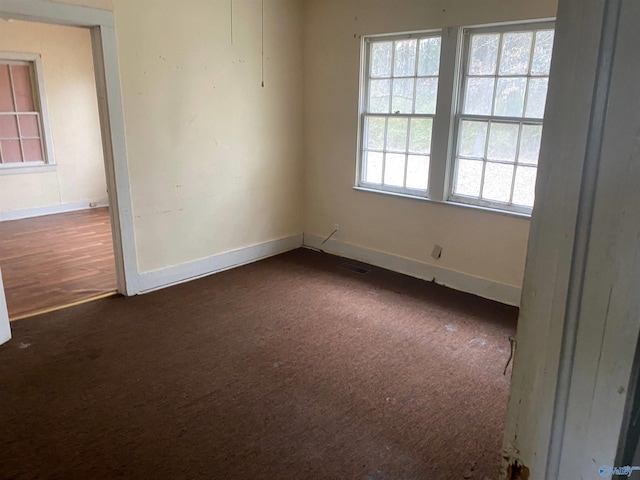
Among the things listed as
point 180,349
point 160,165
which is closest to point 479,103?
point 160,165

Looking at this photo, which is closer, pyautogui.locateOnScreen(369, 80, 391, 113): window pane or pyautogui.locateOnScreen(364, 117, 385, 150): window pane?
pyautogui.locateOnScreen(369, 80, 391, 113): window pane

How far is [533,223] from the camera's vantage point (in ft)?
1.94

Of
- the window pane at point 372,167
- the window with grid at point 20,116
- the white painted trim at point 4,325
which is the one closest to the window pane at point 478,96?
the window pane at point 372,167

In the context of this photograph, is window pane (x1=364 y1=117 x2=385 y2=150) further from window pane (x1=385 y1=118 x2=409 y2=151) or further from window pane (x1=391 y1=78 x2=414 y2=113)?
window pane (x1=391 y1=78 x2=414 y2=113)

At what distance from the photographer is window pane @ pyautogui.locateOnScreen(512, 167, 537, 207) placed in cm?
360

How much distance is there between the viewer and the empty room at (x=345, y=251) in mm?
552

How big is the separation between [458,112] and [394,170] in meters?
0.83

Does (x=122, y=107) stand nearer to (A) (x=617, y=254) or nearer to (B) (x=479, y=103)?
(B) (x=479, y=103)

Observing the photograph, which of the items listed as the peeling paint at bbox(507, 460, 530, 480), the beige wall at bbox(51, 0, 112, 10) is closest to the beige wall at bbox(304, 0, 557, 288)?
the beige wall at bbox(51, 0, 112, 10)

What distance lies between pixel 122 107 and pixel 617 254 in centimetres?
376

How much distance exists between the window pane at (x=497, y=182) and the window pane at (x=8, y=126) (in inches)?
234

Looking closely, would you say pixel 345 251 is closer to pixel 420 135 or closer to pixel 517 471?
pixel 420 135

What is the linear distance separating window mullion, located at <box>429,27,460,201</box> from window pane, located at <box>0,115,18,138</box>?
548cm

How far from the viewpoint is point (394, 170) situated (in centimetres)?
447
